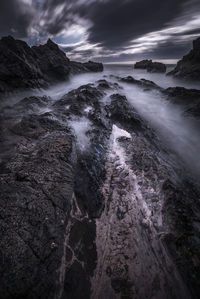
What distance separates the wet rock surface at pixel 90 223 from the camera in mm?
2578

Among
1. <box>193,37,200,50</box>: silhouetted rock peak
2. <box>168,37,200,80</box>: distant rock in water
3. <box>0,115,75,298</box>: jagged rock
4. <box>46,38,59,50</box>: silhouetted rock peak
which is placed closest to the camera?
<box>0,115,75,298</box>: jagged rock

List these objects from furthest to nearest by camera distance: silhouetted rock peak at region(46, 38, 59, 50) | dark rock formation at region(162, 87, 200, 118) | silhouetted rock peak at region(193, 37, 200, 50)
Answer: silhouetted rock peak at region(193, 37, 200, 50)
silhouetted rock peak at region(46, 38, 59, 50)
dark rock formation at region(162, 87, 200, 118)

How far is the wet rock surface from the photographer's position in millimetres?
2578

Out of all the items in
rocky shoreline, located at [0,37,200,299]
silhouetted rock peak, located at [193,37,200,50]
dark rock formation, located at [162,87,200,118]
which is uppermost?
silhouetted rock peak, located at [193,37,200,50]

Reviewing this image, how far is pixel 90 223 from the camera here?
3713 mm

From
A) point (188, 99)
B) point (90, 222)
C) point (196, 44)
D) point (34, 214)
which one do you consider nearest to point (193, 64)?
point (196, 44)

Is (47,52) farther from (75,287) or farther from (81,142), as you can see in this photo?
(75,287)

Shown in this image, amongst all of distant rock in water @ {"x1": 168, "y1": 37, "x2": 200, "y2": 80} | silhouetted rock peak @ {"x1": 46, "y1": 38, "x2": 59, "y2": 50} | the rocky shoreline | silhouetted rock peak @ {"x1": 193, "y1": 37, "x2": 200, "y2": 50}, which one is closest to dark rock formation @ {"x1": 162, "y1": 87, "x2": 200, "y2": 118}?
the rocky shoreline

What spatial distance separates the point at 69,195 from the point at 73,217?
0.57m

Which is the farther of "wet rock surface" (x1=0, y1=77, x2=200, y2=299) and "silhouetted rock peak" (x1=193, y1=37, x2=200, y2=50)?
"silhouetted rock peak" (x1=193, y1=37, x2=200, y2=50)

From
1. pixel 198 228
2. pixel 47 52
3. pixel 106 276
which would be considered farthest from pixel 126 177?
pixel 47 52

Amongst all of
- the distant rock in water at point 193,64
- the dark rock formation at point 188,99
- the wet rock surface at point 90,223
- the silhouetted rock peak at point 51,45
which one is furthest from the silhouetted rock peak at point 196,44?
the wet rock surface at point 90,223

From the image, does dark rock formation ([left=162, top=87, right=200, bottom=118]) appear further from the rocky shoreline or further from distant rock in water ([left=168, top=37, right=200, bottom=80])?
distant rock in water ([left=168, top=37, right=200, bottom=80])

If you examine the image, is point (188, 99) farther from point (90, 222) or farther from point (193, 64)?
point (193, 64)
